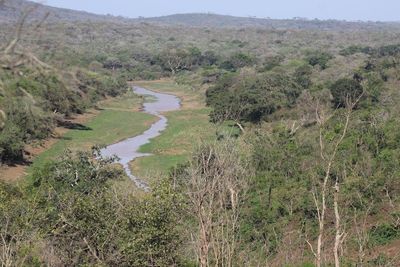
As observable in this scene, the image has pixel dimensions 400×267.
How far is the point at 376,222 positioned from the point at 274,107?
30.6 meters

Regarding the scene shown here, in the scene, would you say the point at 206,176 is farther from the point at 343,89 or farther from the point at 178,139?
the point at 343,89

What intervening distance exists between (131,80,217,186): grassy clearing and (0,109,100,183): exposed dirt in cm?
748

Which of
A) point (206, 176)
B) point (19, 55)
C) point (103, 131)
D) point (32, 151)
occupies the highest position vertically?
point (19, 55)

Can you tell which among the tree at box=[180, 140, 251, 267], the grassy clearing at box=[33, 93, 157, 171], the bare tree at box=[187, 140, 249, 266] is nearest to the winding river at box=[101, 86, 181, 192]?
the grassy clearing at box=[33, 93, 157, 171]

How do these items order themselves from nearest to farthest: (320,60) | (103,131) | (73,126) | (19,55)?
1. (19,55)
2. (103,131)
3. (73,126)
4. (320,60)

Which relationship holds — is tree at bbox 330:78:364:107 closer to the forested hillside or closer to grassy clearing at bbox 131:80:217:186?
the forested hillside

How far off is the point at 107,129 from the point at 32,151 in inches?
504

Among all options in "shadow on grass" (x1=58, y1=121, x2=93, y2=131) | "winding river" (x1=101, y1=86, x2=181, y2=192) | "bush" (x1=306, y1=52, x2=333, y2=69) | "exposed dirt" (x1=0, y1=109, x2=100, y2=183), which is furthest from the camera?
"bush" (x1=306, y1=52, x2=333, y2=69)

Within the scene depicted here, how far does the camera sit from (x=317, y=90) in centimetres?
5494

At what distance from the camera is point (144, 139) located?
5238 centimetres

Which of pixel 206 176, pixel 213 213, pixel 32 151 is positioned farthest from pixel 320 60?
pixel 206 176

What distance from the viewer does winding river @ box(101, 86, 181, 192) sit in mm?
41812

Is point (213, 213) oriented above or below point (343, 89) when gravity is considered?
above

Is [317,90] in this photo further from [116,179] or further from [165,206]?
[165,206]
